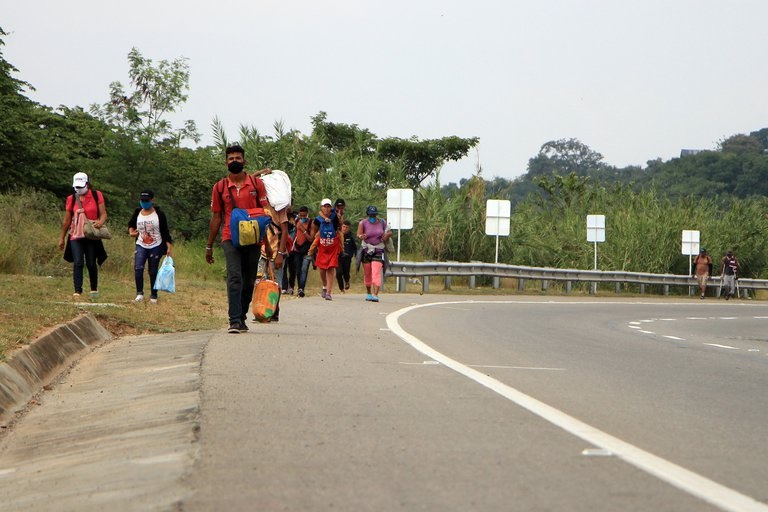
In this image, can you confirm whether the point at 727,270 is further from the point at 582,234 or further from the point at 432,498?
the point at 432,498

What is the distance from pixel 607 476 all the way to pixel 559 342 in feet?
32.8

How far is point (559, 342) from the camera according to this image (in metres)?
15.6

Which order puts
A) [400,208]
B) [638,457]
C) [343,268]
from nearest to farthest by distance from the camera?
[638,457]
[343,268]
[400,208]

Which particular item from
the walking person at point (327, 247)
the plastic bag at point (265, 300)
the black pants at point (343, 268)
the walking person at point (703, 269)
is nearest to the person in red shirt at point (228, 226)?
the plastic bag at point (265, 300)

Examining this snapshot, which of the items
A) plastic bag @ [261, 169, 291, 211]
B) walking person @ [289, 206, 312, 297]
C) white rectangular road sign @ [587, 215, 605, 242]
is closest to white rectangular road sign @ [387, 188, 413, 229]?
walking person @ [289, 206, 312, 297]

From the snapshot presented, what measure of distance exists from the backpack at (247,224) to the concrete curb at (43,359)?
182 centimetres

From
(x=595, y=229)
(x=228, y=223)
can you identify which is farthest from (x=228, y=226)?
(x=595, y=229)


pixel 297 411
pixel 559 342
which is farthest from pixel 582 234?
pixel 297 411

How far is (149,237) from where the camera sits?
18.6m

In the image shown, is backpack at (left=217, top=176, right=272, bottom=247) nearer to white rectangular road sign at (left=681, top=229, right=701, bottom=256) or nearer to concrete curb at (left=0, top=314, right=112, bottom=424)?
concrete curb at (left=0, top=314, right=112, bottom=424)

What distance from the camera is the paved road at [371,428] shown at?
5375 mm

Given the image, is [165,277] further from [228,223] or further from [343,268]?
[343,268]

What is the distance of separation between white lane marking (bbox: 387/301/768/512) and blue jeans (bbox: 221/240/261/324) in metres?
3.66

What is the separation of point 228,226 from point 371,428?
22.3 feet
